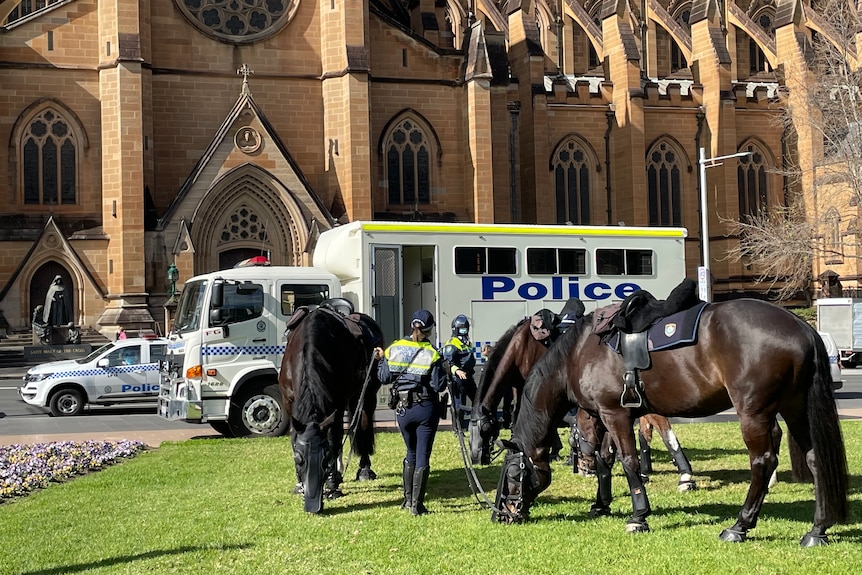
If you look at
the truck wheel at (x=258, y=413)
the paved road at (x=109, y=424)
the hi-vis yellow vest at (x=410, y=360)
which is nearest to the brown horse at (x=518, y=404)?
the hi-vis yellow vest at (x=410, y=360)

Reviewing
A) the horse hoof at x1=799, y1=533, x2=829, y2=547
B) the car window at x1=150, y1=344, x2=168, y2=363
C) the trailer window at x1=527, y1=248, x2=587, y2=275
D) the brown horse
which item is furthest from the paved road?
the horse hoof at x1=799, y1=533, x2=829, y2=547

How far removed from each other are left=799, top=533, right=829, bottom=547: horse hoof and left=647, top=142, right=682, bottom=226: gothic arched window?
3631 cm

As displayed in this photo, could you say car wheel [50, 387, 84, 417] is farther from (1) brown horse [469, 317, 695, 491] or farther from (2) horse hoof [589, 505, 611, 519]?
(2) horse hoof [589, 505, 611, 519]

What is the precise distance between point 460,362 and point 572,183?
103ft

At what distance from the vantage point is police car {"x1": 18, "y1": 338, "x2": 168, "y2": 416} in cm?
2109

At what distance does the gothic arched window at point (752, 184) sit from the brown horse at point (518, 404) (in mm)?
34884

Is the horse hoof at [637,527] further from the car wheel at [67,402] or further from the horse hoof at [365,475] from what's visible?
the car wheel at [67,402]

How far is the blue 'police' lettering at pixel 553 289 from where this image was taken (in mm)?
18344

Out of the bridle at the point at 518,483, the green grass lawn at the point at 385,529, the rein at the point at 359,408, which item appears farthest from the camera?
the rein at the point at 359,408

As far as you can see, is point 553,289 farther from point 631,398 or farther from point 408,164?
point 408,164

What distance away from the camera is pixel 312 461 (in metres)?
9.35

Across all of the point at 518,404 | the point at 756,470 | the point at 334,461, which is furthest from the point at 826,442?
the point at 334,461

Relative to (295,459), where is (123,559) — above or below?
below

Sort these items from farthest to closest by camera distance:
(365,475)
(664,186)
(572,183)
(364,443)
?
(664,186)
(572,183)
(365,475)
(364,443)
